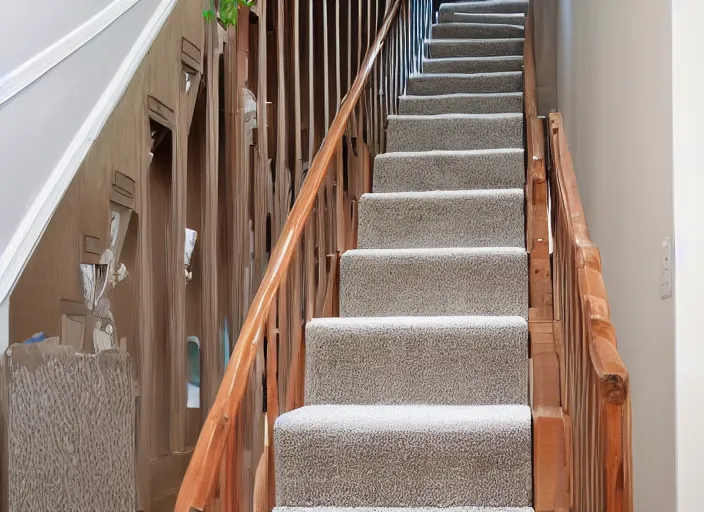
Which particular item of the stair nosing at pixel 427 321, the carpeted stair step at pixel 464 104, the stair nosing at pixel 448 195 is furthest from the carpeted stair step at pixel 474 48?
the stair nosing at pixel 427 321

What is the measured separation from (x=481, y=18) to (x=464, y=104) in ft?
6.93

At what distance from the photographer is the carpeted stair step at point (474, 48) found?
5953 mm

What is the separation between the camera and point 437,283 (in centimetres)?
291

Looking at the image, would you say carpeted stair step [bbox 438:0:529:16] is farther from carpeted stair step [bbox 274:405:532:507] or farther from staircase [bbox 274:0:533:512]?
carpeted stair step [bbox 274:405:532:507]

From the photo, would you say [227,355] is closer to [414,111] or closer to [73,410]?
[73,410]

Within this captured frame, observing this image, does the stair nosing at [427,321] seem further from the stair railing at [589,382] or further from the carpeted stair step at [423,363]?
the stair railing at [589,382]

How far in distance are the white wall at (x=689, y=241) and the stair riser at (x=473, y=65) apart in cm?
388

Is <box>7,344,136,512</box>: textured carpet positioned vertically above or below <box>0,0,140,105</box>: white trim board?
below

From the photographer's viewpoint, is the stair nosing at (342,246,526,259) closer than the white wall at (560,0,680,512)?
No

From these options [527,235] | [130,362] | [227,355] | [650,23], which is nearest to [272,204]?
[227,355]

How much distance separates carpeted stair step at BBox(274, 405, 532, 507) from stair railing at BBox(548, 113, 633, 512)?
0.17 metres

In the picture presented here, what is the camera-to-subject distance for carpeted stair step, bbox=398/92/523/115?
476 centimetres

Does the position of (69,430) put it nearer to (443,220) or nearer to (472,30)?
(443,220)

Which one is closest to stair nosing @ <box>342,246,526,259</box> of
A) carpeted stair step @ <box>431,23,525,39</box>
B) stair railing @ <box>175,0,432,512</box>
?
stair railing @ <box>175,0,432,512</box>
